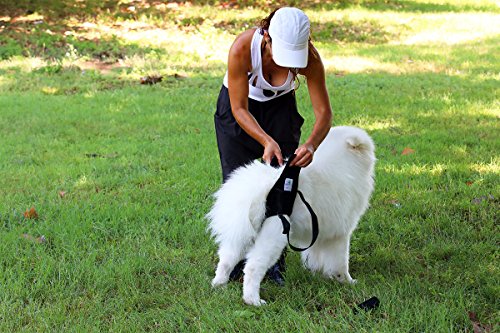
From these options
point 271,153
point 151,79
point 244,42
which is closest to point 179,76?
point 151,79

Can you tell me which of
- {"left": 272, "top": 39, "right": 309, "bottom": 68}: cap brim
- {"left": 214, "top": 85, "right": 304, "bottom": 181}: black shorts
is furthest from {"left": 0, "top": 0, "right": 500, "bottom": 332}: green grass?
{"left": 272, "top": 39, "right": 309, "bottom": 68}: cap brim

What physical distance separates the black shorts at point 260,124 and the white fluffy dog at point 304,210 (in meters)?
0.36

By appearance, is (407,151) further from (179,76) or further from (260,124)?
(179,76)

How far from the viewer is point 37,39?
554 inches

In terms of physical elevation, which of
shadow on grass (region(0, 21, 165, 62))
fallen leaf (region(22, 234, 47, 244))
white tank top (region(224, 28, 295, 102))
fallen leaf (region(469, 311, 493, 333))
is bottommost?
shadow on grass (region(0, 21, 165, 62))

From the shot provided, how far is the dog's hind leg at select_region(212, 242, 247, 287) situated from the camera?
146 inches

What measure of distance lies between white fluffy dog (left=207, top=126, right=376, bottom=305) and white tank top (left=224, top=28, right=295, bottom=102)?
41 centimetres

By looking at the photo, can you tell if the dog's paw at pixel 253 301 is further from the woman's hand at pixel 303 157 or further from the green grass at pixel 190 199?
the woman's hand at pixel 303 157

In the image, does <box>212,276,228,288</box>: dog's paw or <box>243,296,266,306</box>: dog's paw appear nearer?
<box>243,296,266,306</box>: dog's paw

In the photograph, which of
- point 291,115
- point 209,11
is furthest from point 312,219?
point 209,11

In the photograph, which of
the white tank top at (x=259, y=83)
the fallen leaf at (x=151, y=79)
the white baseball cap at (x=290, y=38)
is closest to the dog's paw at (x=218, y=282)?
the white tank top at (x=259, y=83)

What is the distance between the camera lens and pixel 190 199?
5.63 metres

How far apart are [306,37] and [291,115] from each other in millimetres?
837

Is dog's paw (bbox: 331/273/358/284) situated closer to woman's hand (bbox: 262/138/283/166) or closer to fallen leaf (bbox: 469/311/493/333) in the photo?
fallen leaf (bbox: 469/311/493/333)
